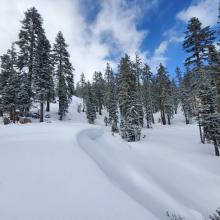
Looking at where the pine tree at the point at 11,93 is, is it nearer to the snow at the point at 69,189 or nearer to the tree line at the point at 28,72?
the tree line at the point at 28,72

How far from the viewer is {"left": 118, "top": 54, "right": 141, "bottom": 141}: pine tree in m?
24.7

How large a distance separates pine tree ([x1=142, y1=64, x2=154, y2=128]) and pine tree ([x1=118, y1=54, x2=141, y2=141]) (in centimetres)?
1433

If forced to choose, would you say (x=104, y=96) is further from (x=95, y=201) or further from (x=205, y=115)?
(x=95, y=201)

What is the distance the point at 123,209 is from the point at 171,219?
2.06 meters

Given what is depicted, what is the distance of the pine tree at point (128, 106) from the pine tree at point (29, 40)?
1230 centimetres

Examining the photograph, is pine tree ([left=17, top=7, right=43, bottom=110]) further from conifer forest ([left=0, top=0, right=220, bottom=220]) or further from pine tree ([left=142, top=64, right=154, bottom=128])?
pine tree ([left=142, top=64, right=154, bottom=128])

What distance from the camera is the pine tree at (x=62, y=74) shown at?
101 ft

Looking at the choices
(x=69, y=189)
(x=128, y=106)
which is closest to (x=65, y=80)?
(x=128, y=106)

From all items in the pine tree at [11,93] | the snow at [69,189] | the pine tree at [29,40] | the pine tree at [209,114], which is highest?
the pine tree at [29,40]

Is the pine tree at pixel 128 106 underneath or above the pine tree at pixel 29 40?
underneath

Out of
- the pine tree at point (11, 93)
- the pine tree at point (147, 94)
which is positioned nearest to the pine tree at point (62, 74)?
the pine tree at point (11, 93)

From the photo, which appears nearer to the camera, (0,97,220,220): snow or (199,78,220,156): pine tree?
(0,97,220,220): snow

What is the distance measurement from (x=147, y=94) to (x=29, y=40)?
27.6 meters

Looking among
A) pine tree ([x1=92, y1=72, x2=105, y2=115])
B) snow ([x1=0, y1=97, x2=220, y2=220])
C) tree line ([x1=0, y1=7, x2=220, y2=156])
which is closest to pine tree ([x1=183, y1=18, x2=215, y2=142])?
tree line ([x1=0, y1=7, x2=220, y2=156])
